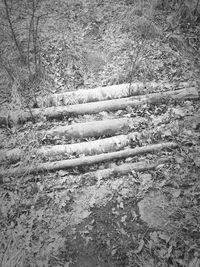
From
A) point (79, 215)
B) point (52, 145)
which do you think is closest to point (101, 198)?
point (79, 215)

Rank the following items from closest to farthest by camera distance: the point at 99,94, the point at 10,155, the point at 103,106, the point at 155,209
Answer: the point at 155,209 → the point at 10,155 → the point at 103,106 → the point at 99,94

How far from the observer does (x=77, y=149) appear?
4301 millimetres

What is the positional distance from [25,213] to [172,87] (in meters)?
4.16

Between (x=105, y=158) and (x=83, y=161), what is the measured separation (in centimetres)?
42

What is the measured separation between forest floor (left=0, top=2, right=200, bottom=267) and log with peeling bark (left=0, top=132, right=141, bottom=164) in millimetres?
107

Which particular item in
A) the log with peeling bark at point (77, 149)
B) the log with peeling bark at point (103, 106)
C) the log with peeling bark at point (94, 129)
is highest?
the log with peeling bark at point (103, 106)

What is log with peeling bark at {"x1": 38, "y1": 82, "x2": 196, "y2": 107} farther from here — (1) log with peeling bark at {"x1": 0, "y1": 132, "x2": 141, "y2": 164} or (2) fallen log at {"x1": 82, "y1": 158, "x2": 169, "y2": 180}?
(2) fallen log at {"x1": 82, "y1": 158, "x2": 169, "y2": 180}

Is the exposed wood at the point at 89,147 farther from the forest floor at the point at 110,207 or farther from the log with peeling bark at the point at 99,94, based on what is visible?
the log with peeling bark at the point at 99,94

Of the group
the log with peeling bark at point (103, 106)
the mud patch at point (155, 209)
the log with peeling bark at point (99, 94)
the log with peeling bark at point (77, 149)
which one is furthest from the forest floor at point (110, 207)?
the log with peeling bark at point (99, 94)

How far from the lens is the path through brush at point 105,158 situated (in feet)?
11.2

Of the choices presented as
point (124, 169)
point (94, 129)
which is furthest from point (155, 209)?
point (94, 129)

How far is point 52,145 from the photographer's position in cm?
447

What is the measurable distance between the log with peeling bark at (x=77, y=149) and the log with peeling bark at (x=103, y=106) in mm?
915

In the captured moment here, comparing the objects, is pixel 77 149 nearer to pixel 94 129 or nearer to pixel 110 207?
pixel 94 129
